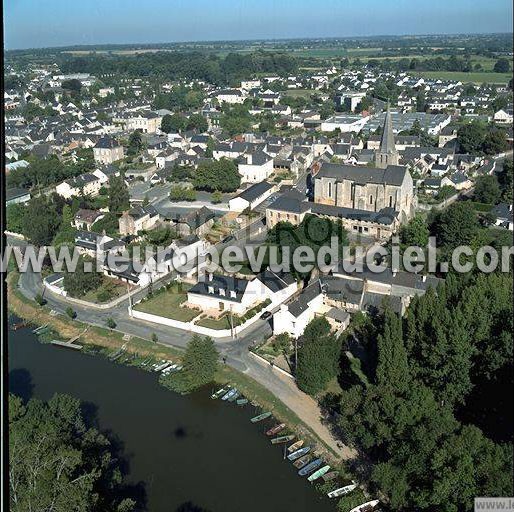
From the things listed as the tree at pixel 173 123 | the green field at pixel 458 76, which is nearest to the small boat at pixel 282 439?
the tree at pixel 173 123

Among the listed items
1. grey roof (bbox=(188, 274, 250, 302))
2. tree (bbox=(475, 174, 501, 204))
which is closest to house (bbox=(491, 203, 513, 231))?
tree (bbox=(475, 174, 501, 204))

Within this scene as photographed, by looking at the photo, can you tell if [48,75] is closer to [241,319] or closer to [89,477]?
[241,319]

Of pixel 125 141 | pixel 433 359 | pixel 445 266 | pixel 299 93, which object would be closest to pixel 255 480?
pixel 433 359

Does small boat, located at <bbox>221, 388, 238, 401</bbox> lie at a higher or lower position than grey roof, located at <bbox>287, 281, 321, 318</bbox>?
lower

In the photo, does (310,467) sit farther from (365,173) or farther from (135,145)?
(135,145)

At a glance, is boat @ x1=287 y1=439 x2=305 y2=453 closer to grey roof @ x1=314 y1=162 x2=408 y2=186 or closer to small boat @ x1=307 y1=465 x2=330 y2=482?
small boat @ x1=307 y1=465 x2=330 y2=482

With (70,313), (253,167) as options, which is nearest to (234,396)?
(70,313)
